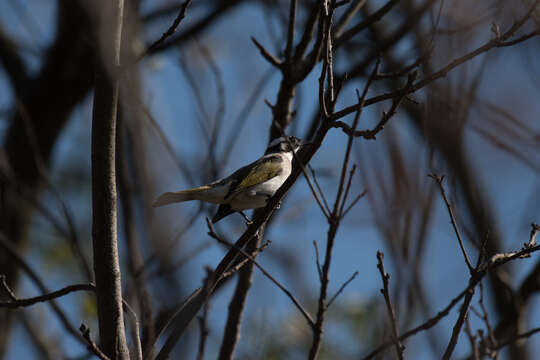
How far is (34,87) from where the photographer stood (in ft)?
28.2

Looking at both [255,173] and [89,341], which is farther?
[255,173]

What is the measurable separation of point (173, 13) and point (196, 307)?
651 cm

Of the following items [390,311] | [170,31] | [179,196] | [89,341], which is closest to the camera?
[390,311]

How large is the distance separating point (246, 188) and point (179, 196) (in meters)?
0.91

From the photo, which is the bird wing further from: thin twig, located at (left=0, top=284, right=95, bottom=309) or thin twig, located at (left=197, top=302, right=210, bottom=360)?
thin twig, located at (left=0, top=284, right=95, bottom=309)

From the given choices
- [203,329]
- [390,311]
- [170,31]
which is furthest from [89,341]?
[170,31]

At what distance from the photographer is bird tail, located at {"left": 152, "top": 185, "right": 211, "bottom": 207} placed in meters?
4.47

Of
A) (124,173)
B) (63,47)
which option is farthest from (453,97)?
(63,47)

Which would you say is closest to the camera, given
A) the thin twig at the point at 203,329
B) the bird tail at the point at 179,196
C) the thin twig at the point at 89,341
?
the thin twig at the point at 89,341

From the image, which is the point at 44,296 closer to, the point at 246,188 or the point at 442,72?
the point at 442,72

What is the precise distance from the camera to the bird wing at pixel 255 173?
534 centimetres

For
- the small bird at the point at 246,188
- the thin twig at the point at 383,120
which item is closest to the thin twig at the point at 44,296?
the small bird at the point at 246,188

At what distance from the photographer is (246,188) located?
5.43m

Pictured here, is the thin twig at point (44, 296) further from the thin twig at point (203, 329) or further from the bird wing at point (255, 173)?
the bird wing at point (255, 173)
